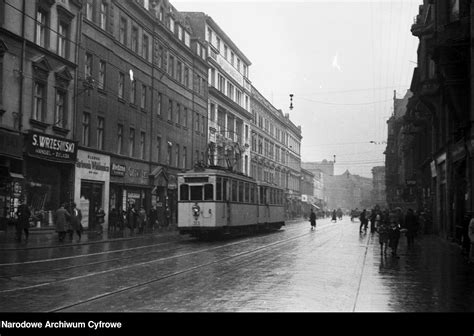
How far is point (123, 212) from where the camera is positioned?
33.8m

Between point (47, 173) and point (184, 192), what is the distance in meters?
7.12

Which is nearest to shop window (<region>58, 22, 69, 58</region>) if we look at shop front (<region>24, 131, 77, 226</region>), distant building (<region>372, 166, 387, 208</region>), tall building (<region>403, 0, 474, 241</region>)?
shop front (<region>24, 131, 77, 226</region>)

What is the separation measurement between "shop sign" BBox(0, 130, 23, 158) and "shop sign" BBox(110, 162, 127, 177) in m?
9.98

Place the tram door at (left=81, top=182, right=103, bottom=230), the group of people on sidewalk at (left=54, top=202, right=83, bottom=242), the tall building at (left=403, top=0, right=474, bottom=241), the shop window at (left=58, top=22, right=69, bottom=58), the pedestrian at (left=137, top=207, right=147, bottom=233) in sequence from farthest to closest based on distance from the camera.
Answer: the pedestrian at (left=137, top=207, right=147, bottom=233) → the tram door at (left=81, top=182, right=103, bottom=230) → the shop window at (left=58, top=22, right=69, bottom=58) → the group of people on sidewalk at (left=54, top=202, right=83, bottom=242) → the tall building at (left=403, top=0, right=474, bottom=241)

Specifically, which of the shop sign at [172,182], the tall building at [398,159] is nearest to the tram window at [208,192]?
the shop sign at [172,182]

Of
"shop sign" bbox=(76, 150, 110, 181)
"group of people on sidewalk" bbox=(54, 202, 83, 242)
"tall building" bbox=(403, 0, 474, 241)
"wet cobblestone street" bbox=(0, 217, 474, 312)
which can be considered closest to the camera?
"wet cobblestone street" bbox=(0, 217, 474, 312)

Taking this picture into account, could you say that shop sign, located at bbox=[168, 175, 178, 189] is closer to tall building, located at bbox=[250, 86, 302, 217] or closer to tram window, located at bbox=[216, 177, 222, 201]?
tram window, located at bbox=[216, 177, 222, 201]

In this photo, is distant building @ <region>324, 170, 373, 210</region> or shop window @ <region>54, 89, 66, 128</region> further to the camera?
distant building @ <region>324, 170, 373, 210</region>

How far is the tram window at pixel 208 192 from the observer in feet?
85.3

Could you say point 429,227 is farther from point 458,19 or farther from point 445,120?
point 458,19

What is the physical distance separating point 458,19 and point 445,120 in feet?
23.8

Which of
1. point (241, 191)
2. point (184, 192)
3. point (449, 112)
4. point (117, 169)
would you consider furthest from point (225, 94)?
point (449, 112)

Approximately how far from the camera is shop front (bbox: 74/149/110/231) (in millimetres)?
30823
